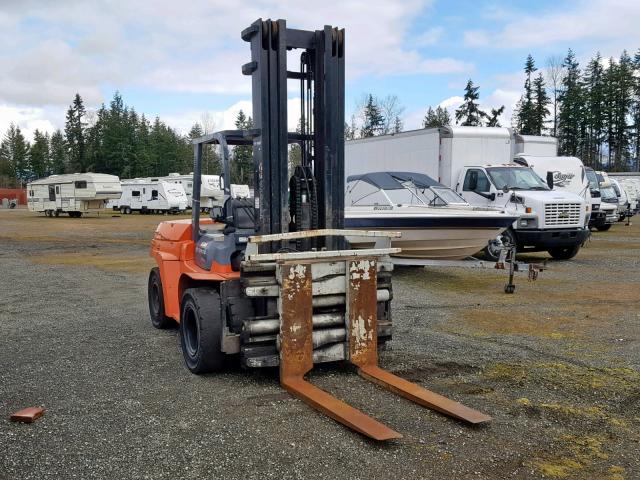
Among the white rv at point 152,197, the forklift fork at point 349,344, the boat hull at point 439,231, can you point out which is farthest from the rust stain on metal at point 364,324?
the white rv at point 152,197

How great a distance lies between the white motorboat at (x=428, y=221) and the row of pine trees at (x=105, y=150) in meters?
59.3

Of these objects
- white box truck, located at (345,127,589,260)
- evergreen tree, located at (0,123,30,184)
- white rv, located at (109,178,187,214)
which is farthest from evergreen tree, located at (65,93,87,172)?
white box truck, located at (345,127,589,260)

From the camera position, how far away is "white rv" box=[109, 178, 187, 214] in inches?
1663

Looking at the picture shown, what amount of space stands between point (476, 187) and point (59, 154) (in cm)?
9196

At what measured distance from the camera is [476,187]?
15.0 m

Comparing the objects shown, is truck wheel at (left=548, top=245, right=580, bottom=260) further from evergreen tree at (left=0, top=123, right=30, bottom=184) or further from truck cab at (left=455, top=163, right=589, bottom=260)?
evergreen tree at (left=0, top=123, right=30, bottom=184)

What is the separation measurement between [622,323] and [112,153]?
264ft

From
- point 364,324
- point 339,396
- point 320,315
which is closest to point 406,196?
point 364,324

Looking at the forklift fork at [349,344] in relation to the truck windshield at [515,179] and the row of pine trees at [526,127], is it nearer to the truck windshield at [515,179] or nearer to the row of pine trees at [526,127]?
the truck windshield at [515,179]

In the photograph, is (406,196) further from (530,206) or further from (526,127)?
(526,127)

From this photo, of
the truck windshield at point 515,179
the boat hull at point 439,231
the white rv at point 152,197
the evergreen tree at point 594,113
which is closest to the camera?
the boat hull at point 439,231

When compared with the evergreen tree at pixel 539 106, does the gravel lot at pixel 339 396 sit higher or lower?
lower

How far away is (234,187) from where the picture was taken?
6.12 meters

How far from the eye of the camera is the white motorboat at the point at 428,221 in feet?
37.4
